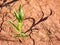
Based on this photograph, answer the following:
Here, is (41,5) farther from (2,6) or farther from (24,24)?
(2,6)

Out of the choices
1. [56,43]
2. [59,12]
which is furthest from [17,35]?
[59,12]

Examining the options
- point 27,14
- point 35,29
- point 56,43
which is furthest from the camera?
point 27,14

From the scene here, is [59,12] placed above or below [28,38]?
above

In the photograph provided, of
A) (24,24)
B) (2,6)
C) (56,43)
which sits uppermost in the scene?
(2,6)

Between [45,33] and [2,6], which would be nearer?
[45,33]

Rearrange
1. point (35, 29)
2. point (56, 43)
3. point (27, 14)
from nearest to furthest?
point (56, 43) < point (35, 29) < point (27, 14)

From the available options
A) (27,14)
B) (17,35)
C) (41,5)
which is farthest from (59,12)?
(17,35)

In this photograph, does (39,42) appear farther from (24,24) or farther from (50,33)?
(24,24)
